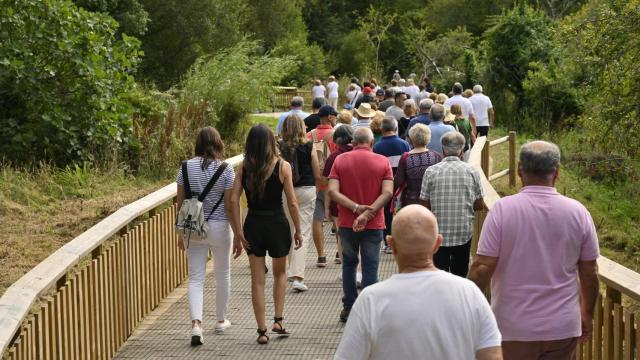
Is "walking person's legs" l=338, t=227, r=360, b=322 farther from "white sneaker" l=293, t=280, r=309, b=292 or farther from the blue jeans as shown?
"white sneaker" l=293, t=280, r=309, b=292

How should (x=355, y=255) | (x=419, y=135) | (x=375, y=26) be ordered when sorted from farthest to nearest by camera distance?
(x=375, y=26)
(x=419, y=135)
(x=355, y=255)

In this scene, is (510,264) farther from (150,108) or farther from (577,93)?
(577,93)

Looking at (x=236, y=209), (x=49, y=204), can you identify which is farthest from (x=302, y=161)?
(x=49, y=204)

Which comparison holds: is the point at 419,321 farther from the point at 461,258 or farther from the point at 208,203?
the point at 208,203

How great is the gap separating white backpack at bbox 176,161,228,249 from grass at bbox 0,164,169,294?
3.35m

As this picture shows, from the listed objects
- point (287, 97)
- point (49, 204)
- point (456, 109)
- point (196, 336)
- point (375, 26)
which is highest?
point (375, 26)

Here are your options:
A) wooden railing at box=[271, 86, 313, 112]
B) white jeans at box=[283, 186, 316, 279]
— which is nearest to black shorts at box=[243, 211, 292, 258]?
white jeans at box=[283, 186, 316, 279]

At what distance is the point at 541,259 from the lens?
18.1 feet

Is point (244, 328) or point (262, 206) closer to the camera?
point (262, 206)

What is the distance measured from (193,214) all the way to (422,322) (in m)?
4.73

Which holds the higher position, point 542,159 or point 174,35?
point 542,159

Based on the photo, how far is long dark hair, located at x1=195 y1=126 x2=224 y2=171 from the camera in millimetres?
8820

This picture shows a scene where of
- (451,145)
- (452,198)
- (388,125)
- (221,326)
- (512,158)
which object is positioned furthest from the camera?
(512,158)

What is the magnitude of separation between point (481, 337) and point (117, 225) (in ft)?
16.5
